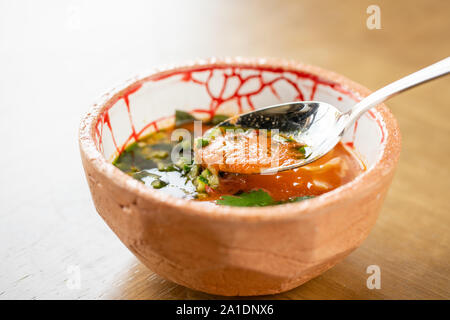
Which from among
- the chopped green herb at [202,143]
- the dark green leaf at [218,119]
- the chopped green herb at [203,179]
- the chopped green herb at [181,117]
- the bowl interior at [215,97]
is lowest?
the chopped green herb at [203,179]

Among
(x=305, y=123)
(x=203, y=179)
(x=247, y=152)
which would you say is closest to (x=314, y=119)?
(x=305, y=123)

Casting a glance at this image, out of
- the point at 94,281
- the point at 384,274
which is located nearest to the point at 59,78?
the point at 94,281

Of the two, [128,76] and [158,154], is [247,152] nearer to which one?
[158,154]

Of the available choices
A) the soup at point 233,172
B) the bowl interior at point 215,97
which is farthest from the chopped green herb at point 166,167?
the bowl interior at point 215,97

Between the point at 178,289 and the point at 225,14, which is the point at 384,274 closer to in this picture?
the point at 178,289

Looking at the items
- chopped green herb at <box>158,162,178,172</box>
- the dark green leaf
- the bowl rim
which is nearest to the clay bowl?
the bowl rim

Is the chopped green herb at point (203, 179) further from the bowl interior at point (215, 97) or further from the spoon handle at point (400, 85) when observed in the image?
the spoon handle at point (400, 85)
